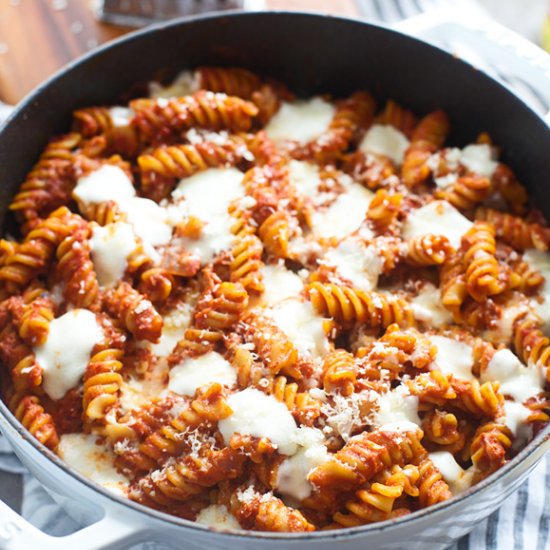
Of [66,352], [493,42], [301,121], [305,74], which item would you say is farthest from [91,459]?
[493,42]

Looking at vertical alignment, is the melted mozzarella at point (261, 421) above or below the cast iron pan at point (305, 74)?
below

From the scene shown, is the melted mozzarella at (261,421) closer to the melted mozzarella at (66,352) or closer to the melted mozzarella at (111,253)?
the melted mozzarella at (66,352)

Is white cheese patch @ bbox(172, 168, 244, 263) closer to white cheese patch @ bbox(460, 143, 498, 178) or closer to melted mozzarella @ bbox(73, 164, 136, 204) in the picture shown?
melted mozzarella @ bbox(73, 164, 136, 204)

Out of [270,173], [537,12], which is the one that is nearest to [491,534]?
[270,173]

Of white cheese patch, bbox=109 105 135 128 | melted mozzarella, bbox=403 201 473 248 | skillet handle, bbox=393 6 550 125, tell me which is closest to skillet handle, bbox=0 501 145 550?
melted mozzarella, bbox=403 201 473 248

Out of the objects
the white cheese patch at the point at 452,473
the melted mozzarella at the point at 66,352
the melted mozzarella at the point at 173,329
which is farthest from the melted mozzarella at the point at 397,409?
the melted mozzarella at the point at 66,352

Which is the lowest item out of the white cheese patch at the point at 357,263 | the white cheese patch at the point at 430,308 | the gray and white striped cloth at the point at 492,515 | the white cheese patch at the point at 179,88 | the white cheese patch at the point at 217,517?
the gray and white striped cloth at the point at 492,515
